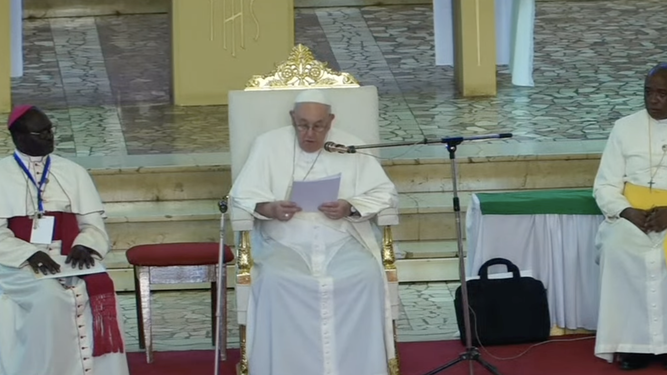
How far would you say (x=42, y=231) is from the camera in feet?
19.7

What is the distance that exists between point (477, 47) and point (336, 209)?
16.3 ft

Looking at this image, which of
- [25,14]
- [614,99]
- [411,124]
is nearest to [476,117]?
[411,124]

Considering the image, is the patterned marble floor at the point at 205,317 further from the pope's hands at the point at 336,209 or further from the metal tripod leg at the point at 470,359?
the pope's hands at the point at 336,209

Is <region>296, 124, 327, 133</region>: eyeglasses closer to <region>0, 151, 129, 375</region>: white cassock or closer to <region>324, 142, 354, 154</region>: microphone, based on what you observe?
<region>324, 142, 354, 154</region>: microphone

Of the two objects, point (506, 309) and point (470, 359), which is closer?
point (470, 359)

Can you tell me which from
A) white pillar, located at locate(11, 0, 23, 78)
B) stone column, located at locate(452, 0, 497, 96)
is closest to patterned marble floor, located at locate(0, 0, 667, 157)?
stone column, located at locate(452, 0, 497, 96)

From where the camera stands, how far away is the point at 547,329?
22.6ft

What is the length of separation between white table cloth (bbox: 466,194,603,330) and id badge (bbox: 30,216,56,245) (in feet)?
7.25

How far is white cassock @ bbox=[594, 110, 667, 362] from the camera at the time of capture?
6.47m

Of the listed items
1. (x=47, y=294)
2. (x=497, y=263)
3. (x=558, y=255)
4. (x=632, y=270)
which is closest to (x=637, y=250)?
(x=632, y=270)

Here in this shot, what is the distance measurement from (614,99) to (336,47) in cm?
290

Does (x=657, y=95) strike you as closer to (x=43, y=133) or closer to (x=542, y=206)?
(x=542, y=206)

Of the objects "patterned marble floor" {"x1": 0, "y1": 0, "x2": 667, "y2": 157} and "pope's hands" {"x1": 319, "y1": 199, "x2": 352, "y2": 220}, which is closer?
"pope's hands" {"x1": 319, "y1": 199, "x2": 352, "y2": 220}

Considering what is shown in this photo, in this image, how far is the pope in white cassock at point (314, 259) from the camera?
6035 millimetres
